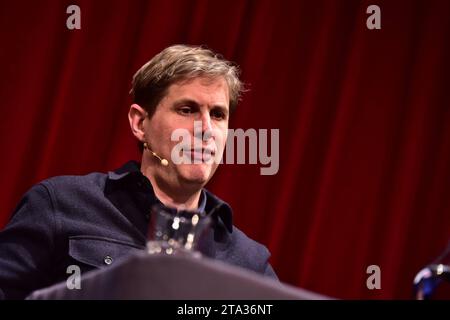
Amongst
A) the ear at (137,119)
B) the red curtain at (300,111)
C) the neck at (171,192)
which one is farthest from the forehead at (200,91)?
the red curtain at (300,111)

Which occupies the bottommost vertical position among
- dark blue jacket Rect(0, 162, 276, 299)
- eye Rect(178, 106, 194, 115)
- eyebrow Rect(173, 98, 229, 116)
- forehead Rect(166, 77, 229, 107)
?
dark blue jacket Rect(0, 162, 276, 299)

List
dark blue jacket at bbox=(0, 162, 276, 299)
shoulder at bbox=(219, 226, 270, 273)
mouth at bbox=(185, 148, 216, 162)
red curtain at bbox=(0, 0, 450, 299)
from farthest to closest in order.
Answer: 1. red curtain at bbox=(0, 0, 450, 299)
2. shoulder at bbox=(219, 226, 270, 273)
3. mouth at bbox=(185, 148, 216, 162)
4. dark blue jacket at bbox=(0, 162, 276, 299)

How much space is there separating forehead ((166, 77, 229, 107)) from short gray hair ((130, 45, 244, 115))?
13mm

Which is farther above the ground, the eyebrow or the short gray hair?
the short gray hair

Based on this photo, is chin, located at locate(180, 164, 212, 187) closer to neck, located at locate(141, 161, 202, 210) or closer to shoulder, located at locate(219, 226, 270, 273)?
neck, located at locate(141, 161, 202, 210)

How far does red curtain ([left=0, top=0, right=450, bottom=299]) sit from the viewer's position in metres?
2.47

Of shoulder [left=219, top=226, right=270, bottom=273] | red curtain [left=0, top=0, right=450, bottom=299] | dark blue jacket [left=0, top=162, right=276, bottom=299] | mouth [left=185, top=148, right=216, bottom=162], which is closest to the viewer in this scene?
dark blue jacket [left=0, top=162, right=276, bottom=299]

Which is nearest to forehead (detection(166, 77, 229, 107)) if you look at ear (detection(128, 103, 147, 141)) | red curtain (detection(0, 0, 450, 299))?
ear (detection(128, 103, 147, 141))

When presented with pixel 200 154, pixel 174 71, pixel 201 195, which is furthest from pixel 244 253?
pixel 174 71

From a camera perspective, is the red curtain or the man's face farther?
the red curtain

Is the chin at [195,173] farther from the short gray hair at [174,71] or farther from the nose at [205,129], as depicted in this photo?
the short gray hair at [174,71]
